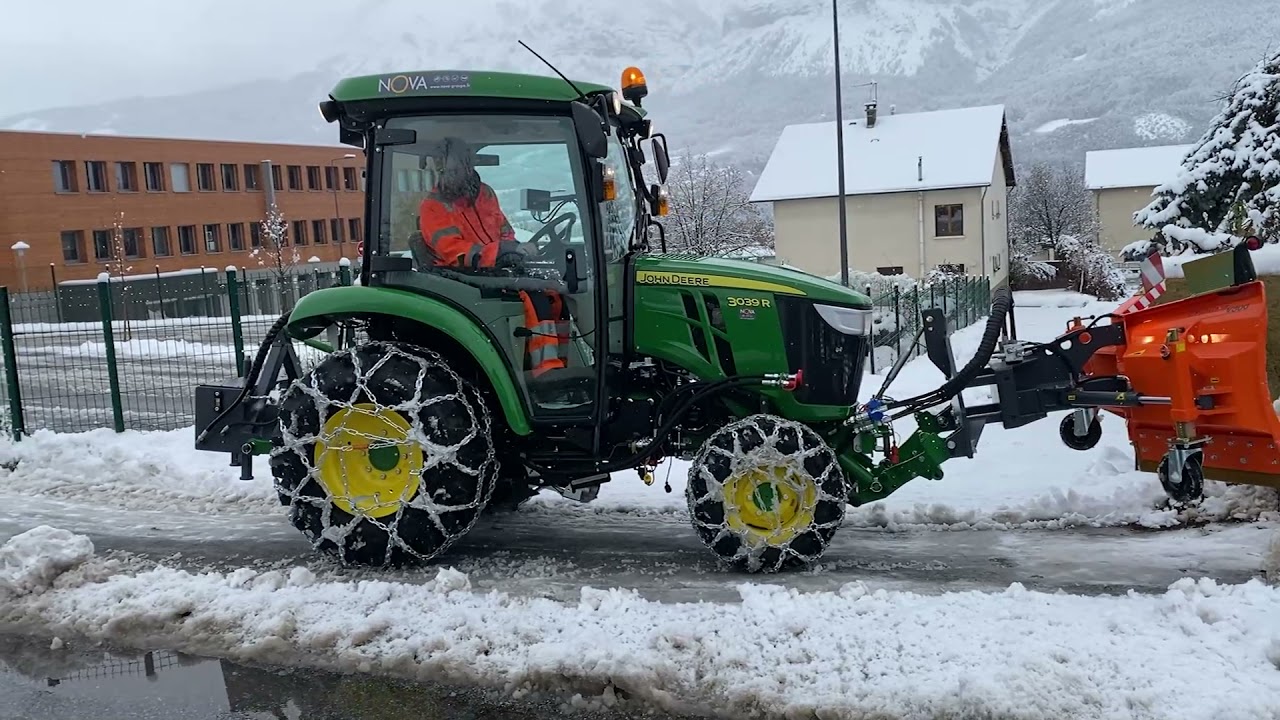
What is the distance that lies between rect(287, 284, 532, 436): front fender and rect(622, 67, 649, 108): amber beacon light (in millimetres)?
1563

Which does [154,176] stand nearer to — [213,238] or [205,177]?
[205,177]

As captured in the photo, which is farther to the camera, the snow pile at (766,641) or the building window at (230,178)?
the building window at (230,178)

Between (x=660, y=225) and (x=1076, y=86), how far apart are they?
165996 mm

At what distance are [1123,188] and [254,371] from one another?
55.5 meters

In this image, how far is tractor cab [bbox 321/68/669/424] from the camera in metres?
4.97

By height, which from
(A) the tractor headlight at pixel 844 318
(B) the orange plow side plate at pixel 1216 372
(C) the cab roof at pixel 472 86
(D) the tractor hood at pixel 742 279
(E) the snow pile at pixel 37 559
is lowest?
(E) the snow pile at pixel 37 559

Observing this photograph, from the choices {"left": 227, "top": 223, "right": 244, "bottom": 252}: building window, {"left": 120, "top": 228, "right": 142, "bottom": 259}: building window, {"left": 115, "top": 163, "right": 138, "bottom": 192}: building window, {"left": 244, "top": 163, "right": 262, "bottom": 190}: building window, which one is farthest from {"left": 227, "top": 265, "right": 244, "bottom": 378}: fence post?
{"left": 244, "top": 163, "right": 262, "bottom": 190}: building window

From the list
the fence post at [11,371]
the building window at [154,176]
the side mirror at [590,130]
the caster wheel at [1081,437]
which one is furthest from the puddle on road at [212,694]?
the building window at [154,176]

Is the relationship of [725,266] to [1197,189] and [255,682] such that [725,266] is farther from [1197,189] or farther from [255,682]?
[1197,189]

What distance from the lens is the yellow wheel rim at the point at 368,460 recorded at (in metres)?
5.11

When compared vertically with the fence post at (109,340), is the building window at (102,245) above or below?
above

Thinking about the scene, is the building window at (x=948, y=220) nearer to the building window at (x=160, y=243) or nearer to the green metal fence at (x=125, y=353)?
the green metal fence at (x=125, y=353)

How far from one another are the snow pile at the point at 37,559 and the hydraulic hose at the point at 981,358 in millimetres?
4264

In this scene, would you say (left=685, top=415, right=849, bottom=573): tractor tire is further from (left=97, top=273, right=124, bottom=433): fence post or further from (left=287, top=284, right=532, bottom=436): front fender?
(left=97, top=273, right=124, bottom=433): fence post
